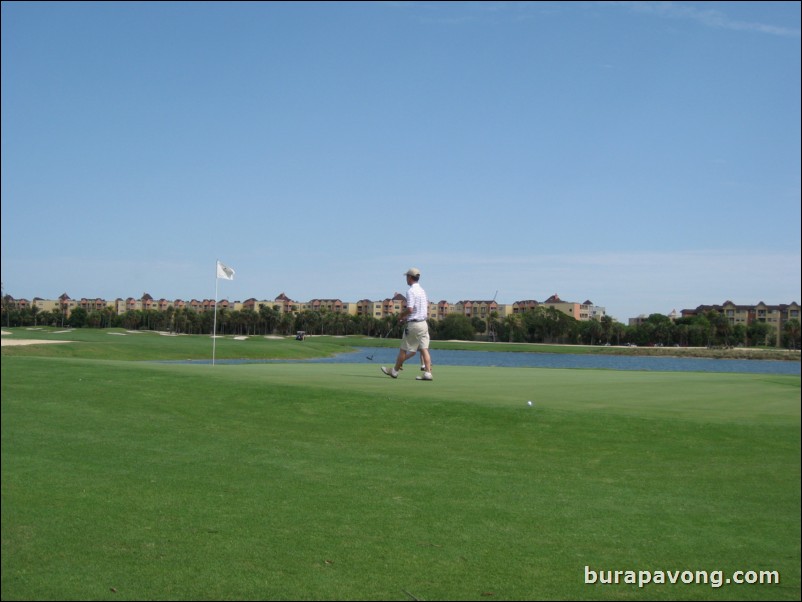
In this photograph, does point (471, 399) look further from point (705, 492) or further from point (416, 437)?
point (705, 492)

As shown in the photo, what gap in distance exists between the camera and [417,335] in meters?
13.2

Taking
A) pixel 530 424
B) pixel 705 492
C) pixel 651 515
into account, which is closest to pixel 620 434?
pixel 530 424

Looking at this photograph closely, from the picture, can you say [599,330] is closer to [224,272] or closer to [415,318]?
[415,318]

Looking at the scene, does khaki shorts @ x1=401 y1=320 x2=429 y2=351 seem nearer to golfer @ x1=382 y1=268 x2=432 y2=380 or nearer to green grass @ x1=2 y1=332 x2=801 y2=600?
golfer @ x1=382 y1=268 x2=432 y2=380

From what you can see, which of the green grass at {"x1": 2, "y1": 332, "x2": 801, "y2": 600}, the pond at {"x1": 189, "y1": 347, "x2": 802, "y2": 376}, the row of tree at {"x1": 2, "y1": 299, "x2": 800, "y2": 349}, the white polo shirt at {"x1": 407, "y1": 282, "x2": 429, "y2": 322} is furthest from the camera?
the pond at {"x1": 189, "y1": 347, "x2": 802, "y2": 376}

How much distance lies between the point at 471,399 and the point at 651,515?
4.73 metres

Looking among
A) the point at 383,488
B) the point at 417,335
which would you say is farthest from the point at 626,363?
the point at 383,488

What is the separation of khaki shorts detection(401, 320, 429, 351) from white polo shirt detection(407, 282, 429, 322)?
120mm

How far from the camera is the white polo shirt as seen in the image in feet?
42.5

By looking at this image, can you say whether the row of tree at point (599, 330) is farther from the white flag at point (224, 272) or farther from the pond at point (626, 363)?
the white flag at point (224, 272)

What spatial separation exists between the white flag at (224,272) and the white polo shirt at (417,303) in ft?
32.7

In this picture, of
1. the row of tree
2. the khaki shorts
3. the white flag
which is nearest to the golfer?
the khaki shorts

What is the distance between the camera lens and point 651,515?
6918mm

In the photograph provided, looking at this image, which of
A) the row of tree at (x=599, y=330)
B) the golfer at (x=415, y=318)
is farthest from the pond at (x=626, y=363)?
the golfer at (x=415, y=318)
